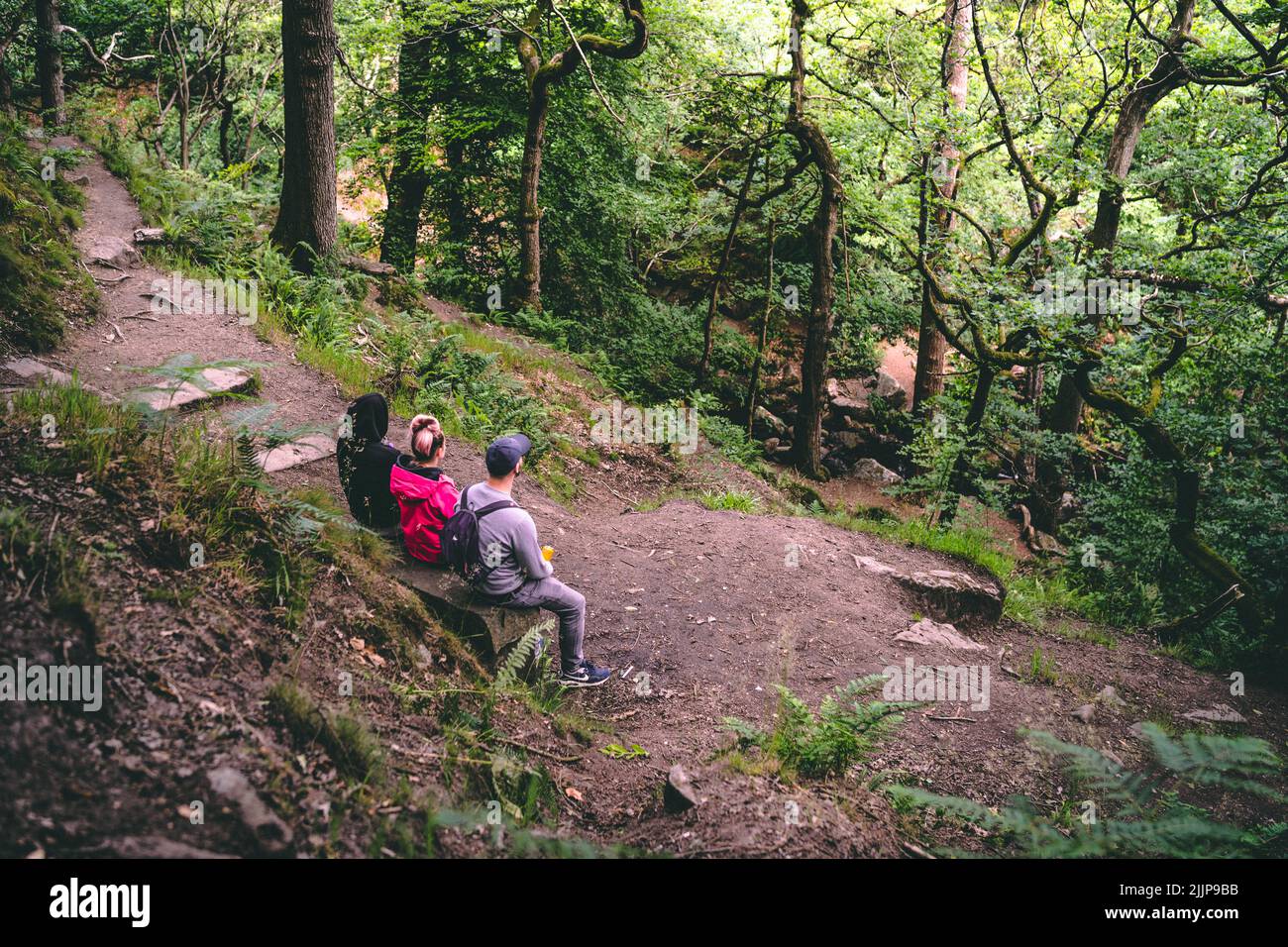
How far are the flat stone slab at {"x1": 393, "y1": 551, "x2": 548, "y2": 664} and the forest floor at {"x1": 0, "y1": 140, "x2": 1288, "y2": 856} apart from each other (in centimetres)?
61

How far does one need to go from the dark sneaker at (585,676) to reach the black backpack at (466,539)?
1027mm

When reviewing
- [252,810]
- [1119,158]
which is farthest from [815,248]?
[252,810]

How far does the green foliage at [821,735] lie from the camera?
4605 millimetres

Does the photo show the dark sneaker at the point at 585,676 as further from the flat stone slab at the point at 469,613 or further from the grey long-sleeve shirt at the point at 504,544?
the grey long-sleeve shirt at the point at 504,544

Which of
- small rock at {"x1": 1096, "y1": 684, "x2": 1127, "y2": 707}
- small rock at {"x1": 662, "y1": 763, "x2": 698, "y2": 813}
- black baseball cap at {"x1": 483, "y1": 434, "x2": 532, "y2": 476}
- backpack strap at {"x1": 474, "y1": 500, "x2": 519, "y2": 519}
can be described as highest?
black baseball cap at {"x1": 483, "y1": 434, "x2": 532, "y2": 476}

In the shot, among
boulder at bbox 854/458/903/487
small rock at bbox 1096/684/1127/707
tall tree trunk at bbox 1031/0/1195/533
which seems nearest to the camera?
small rock at bbox 1096/684/1127/707

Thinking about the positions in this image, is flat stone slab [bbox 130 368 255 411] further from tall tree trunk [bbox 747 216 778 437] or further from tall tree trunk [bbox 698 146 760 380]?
tall tree trunk [bbox 747 216 778 437]

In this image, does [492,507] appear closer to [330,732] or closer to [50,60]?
[330,732]

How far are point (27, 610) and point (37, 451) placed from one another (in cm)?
130

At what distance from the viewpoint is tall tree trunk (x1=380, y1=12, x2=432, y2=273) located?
1434 cm

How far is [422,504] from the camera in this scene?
5262 millimetres

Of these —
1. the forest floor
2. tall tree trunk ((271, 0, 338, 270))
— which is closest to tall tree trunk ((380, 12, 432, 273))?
tall tree trunk ((271, 0, 338, 270))
